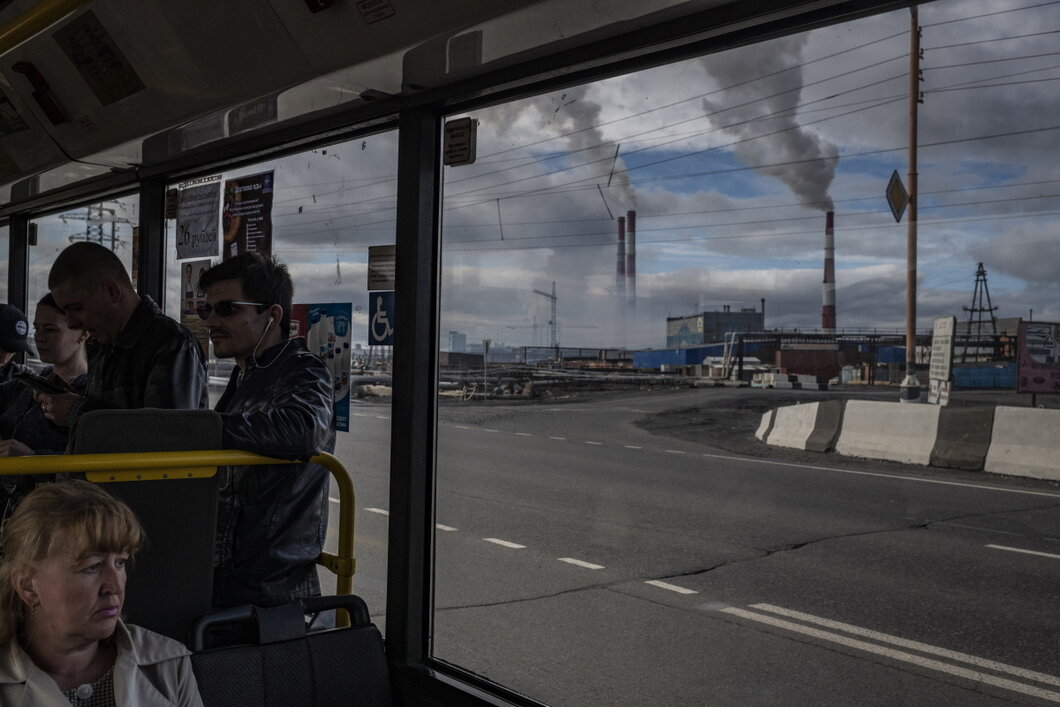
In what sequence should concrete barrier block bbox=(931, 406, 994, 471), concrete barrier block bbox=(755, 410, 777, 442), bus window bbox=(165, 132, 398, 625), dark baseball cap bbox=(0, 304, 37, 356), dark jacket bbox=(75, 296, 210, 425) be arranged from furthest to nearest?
dark baseball cap bbox=(0, 304, 37, 356) → bus window bbox=(165, 132, 398, 625) → dark jacket bbox=(75, 296, 210, 425) → concrete barrier block bbox=(755, 410, 777, 442) → concrete barrier block bbox=(931, 406, 994, 471)

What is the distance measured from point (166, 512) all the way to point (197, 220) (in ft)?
8.29

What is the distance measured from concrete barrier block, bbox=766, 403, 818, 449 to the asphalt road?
0.21 feet

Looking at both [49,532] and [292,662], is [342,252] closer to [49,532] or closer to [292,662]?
[292,662]

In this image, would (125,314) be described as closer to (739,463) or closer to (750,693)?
(739,463)

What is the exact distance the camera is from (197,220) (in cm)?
462

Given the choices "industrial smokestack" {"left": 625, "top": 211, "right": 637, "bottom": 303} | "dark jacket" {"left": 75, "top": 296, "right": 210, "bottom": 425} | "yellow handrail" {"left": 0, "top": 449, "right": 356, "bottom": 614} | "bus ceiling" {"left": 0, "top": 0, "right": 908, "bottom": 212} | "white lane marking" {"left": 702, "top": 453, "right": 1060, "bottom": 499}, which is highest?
"bus ceiling" {"left": 0, "top": 0, "right": 908, "bottom": 212}

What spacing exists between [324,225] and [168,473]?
1792mm

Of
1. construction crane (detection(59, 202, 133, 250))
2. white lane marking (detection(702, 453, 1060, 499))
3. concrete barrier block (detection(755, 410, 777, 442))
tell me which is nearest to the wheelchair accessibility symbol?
white lane marking (detection(702, 453, 1060, 499))

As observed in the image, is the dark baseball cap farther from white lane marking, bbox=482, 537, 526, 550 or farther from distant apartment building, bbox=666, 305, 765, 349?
distant apartment building, bbox=666, 305, 765, 349

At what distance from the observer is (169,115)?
3650mm

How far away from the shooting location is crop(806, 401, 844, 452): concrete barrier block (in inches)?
105

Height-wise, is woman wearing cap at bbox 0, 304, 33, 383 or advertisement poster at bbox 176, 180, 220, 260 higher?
advertisement poster at bbox 176, 180, 220, 260

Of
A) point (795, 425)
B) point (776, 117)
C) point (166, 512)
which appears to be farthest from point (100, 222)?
point (795, 425)

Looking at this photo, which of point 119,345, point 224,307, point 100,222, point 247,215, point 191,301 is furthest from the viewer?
point 100,222
